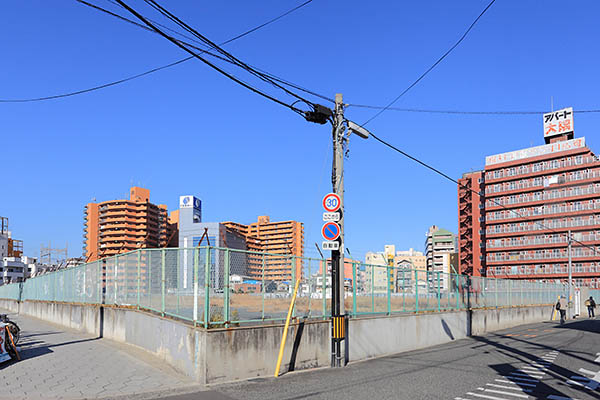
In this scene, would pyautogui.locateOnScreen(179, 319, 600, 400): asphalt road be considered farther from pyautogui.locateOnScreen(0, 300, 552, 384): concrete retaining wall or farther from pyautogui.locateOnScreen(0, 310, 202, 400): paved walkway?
pyautogui.locateOnScreen(0, 310, 202, 400): paved walkway

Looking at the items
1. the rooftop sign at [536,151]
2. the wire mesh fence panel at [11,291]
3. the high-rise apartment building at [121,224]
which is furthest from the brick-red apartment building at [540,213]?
the high-rise apartment building at [121,224]

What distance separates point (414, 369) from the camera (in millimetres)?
12320

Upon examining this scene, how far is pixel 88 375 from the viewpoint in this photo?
32.8 feet

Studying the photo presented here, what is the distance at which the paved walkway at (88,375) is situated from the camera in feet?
28.6

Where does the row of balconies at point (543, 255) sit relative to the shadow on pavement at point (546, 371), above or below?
above

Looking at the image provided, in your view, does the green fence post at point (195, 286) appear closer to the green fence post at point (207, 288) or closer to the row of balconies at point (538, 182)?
the green fence post at point (207, 288)

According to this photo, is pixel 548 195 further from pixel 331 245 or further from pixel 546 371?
pixel 331 245

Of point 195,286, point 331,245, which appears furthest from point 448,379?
point 195,286

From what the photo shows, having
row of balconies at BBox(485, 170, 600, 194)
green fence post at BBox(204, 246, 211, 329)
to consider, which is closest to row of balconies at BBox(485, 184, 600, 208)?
row of balconies at BBox(485, 170, 600, 194)

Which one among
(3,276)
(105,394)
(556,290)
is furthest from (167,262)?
(3,276)

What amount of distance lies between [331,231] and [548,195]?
281 ft

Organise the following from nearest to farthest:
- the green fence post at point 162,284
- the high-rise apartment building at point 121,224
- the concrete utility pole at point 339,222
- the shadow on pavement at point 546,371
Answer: the shadow on pavement at point 546,371 < the green fence post at point 162,284 < the concrete utility pole at point 339,222 < the high-rise apartment building at point 121,224

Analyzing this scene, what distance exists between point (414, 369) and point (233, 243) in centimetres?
15533

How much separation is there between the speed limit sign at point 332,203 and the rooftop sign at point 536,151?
8435cm
